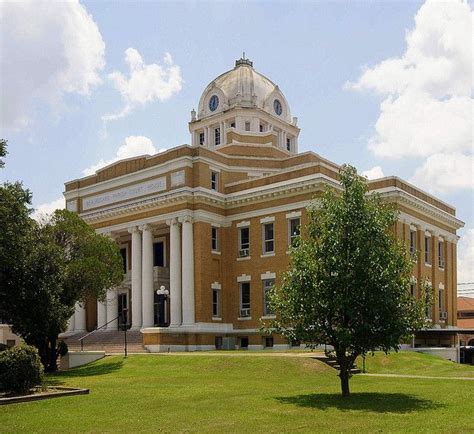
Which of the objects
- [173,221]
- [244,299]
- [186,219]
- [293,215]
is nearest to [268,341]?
A: [244,299]

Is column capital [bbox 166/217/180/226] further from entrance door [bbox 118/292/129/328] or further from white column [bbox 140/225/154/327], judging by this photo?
entrance door [bbox 118/292/129/328]

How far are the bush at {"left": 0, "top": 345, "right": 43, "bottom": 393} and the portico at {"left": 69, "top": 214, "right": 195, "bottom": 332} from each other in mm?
21881

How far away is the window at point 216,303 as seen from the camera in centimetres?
4742

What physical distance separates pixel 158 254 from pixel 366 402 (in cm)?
3491

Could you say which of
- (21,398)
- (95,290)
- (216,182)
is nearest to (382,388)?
(21,398)

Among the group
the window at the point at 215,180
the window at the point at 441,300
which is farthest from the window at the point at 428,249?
the window at the point at 215,180

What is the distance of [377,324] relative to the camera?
794 inches

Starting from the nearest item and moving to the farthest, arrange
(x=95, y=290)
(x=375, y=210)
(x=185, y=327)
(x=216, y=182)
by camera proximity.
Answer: (x=375, y=210) → (x=95, y=290) → (x=185, y=327) → (x=216, y=182)

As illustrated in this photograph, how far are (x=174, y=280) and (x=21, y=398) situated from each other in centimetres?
2706

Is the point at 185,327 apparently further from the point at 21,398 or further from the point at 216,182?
the point at 21,398

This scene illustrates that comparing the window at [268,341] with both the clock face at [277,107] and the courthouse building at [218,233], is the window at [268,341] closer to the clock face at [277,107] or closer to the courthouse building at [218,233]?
the courthouse building at [218,233]

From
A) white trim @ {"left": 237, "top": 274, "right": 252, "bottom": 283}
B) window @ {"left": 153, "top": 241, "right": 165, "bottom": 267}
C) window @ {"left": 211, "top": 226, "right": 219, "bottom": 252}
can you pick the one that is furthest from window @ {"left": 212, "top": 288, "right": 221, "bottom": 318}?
window @ {"left": 153, "top": 241, "right": 165, "bottom": 267}

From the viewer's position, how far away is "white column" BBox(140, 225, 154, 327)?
47656 millimetres

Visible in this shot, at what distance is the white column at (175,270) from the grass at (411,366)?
16.4 metres
